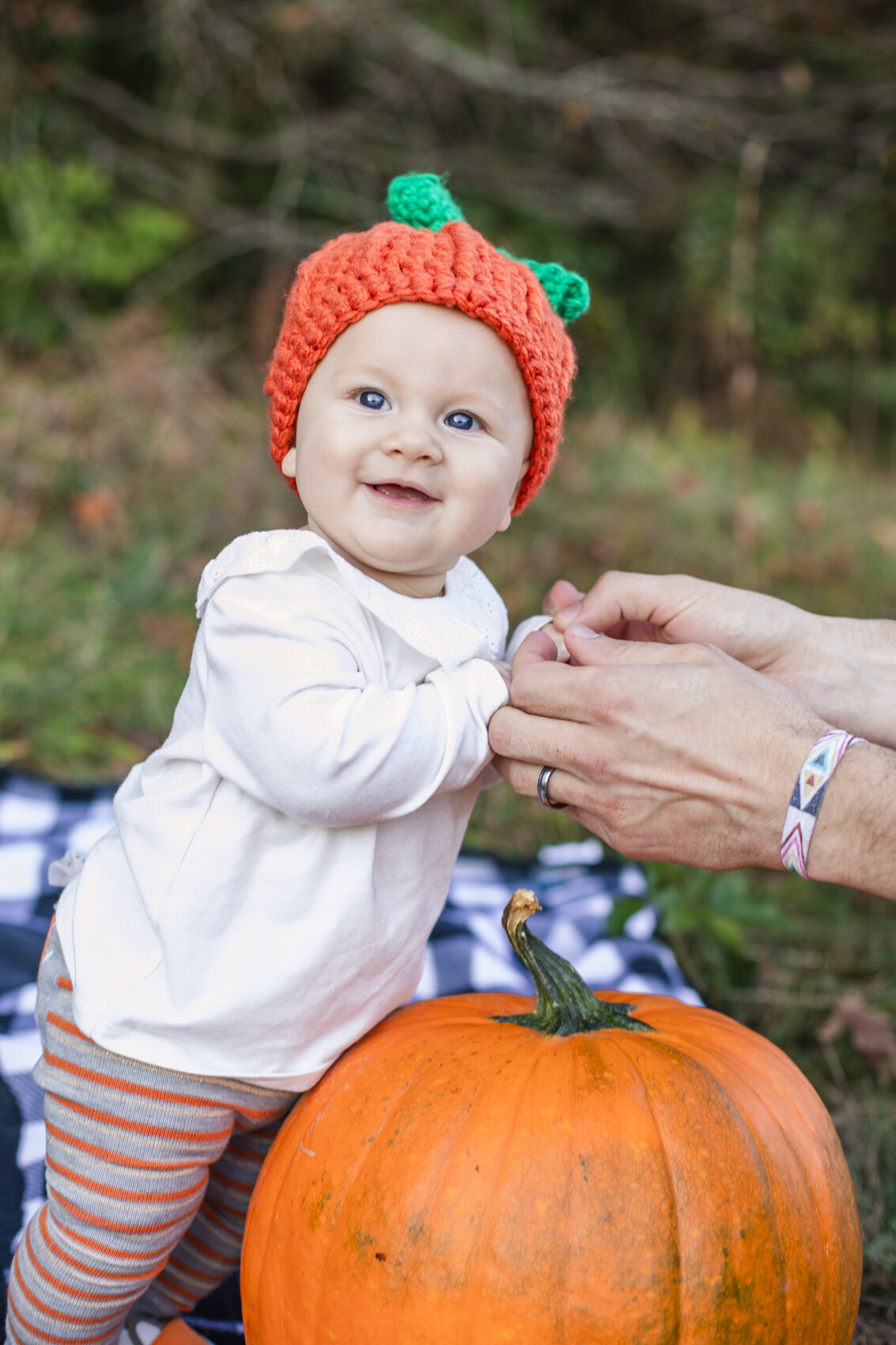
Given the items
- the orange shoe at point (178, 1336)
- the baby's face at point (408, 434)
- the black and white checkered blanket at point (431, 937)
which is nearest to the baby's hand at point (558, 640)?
the baby's face at point (408, 434)

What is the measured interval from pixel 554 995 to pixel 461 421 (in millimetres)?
→ 795

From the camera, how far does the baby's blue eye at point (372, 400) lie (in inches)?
56.8

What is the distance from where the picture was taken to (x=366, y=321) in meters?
1.45

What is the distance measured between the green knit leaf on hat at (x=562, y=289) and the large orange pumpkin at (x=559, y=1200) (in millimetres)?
1016

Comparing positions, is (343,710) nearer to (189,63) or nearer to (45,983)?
(45,983)

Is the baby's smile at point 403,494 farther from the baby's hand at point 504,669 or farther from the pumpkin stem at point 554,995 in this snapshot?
the pumpkin stem at point 554,995

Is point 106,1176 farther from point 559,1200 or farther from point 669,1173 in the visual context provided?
point 669,1173

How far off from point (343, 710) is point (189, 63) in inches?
237

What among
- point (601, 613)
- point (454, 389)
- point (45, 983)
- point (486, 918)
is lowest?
Answer: point (486, 918)

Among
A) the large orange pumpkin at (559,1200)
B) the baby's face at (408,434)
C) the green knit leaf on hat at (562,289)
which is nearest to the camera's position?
the large orange pumpkin at (559,1200)

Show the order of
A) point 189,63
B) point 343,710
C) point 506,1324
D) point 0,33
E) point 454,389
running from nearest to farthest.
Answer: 1. point 506,1324
2. point 343,710
3. point 454,389
4. point 0,33
5. point 189,63

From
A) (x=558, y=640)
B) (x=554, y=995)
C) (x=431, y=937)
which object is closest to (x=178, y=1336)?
(x=554, y=995)

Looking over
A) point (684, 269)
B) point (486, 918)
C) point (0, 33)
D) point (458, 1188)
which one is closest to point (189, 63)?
point (0, 33)

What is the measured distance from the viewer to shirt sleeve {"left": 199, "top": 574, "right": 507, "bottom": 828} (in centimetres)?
130
